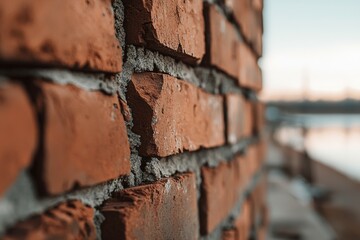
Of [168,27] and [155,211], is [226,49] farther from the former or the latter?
[155,211]

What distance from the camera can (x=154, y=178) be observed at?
2.02 feet

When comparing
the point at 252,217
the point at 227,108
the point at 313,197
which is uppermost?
the point at 227,108

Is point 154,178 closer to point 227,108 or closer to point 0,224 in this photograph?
point 0,224

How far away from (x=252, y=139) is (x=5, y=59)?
49.7 inches

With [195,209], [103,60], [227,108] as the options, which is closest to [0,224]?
[103,60]

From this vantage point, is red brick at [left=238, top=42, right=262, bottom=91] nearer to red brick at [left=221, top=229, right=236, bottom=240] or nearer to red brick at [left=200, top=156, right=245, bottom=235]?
red brick at [left=200, top=156, right=245, bottom=235]

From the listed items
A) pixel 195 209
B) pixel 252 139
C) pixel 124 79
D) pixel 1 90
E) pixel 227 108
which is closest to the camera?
pixel 1 90

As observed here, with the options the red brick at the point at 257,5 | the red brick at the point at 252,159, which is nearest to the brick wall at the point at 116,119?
the red brick at the point at 252,159

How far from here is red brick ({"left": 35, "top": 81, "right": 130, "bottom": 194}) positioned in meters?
0.38

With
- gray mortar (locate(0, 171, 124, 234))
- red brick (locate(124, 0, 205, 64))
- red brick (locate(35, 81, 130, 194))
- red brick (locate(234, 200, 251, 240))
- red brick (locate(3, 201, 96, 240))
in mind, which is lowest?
red brick (locate(234, 200, 251, 240))

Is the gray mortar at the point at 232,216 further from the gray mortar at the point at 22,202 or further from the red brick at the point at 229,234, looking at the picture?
the gray mortar at the point at 22,202

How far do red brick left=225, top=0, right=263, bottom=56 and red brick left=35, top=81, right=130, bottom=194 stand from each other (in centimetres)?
57

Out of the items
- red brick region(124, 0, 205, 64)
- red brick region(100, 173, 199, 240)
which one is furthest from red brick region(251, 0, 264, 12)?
red brick region(100, 173, 199, 240)

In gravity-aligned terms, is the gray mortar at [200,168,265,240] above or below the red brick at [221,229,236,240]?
above
